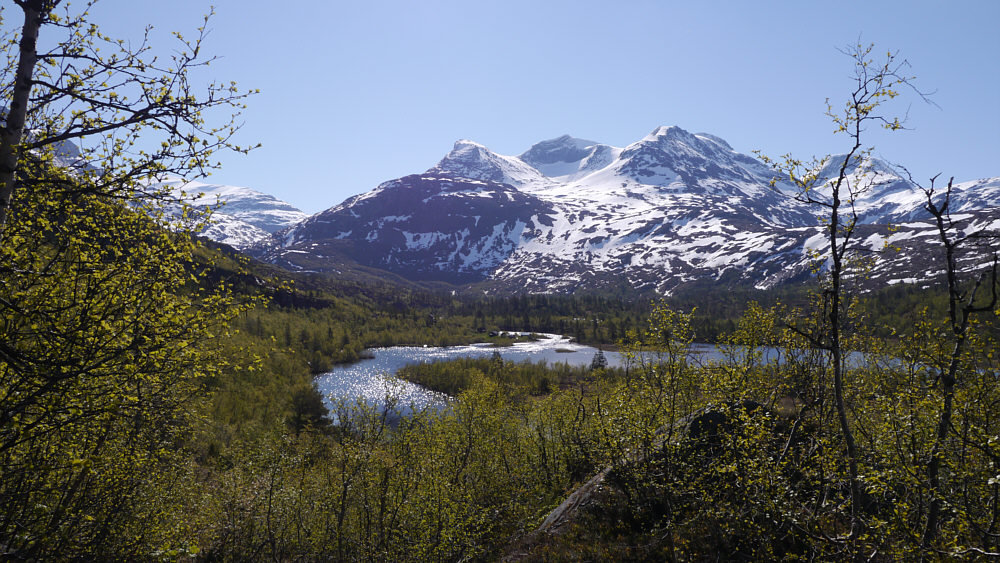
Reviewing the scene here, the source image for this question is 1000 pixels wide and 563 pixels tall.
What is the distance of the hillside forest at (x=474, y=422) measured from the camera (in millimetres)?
7805

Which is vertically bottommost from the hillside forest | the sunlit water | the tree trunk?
the sunlit water

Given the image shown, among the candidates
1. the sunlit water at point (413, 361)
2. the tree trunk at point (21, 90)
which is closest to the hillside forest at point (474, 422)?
the tree trunk at point (21, 90)

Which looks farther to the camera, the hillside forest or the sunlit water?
the sunlit water

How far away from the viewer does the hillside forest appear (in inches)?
307

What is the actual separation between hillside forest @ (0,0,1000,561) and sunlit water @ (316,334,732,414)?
43.5 metres

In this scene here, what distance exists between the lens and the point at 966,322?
9.23 meters

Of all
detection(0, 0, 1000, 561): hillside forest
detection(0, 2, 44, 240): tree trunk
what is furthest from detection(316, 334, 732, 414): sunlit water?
detection(0, 2, 44, 240): tree trunk

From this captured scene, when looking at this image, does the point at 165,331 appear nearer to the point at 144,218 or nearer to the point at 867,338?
the point at 144,218

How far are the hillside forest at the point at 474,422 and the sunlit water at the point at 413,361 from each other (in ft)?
143

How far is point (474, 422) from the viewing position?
105ft

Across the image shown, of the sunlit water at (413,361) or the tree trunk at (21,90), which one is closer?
the tree trunk at (21,90)

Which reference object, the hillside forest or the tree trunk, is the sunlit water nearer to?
the hillside forest

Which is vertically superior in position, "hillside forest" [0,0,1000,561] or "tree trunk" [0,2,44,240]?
"tree trunk" [0,2,44,240]

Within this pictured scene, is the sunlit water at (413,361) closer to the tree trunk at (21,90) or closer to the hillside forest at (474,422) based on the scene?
the hillside forest at (474,422)
